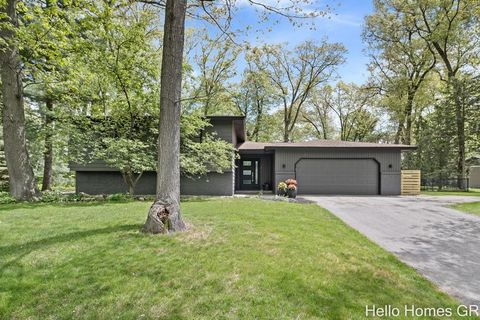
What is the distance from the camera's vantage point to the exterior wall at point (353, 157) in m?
15.0

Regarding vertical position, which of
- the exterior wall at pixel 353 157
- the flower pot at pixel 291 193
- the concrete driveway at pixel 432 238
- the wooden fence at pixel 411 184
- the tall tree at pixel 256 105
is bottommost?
the concrete driveway at pixel 432 238

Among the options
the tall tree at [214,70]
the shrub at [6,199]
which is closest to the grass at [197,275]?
the shrub at [6,199]

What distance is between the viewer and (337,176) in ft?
50.7

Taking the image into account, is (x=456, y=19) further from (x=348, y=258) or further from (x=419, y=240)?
(x=348, y=258)

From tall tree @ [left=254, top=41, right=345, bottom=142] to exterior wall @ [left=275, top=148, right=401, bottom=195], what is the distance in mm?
10877

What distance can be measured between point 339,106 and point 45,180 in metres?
28.1

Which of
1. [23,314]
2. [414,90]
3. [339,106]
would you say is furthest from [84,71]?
[339,106]

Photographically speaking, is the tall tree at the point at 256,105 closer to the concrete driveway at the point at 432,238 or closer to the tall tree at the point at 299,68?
the tall tree at the point at 299,68

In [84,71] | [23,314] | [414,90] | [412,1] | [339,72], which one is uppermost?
[412,1]

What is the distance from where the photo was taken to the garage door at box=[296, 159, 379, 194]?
15.3 m

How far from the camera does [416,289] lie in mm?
3418

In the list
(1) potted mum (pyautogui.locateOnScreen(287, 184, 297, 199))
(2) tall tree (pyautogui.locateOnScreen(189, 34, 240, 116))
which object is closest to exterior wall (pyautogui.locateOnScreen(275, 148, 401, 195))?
(1) potted mum (pyautogui.locateOnScreen(287, 184, 297, 199))

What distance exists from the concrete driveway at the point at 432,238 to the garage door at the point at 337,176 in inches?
210

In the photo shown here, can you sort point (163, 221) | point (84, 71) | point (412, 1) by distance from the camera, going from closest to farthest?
point (163, 221) → point (84, 71) → point (412, 1)
